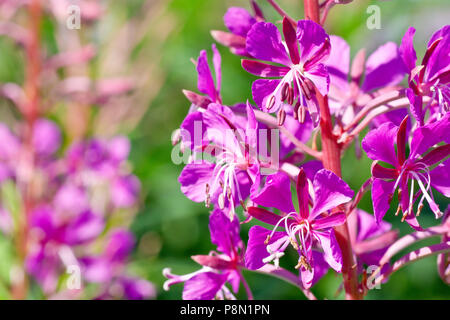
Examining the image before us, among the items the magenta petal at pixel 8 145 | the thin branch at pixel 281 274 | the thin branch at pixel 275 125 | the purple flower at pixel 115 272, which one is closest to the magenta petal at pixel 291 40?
the thin branch at pixel 275 125

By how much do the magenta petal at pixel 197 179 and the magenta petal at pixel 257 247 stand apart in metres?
0.20

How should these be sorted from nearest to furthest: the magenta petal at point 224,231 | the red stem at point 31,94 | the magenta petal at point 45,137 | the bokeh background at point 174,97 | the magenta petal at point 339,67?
the magenta petal at point 224,231
the magenta petal at point 339,67
the red stem at point 31,94
the magenta petal at point 45,137
the bokeh background at point 174,97

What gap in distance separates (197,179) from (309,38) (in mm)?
424

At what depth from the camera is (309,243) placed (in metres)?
1.20

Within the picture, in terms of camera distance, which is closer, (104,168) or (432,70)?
(432,70)

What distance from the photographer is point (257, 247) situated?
3.81 feet

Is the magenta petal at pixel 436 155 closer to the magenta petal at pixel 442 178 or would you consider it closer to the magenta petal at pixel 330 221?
the magenta petal at pixel 442 178

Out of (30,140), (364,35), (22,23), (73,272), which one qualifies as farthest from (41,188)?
(364,35)

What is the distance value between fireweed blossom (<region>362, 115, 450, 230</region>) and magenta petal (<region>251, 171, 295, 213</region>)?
0.58ft

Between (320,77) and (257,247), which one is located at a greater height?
(320,77)

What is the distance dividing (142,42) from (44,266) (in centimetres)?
227

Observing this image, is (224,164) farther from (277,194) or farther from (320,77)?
(320,77)

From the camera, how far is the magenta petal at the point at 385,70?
1.40m

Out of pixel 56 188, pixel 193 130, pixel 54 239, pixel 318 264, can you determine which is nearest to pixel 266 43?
pixel 193 130
